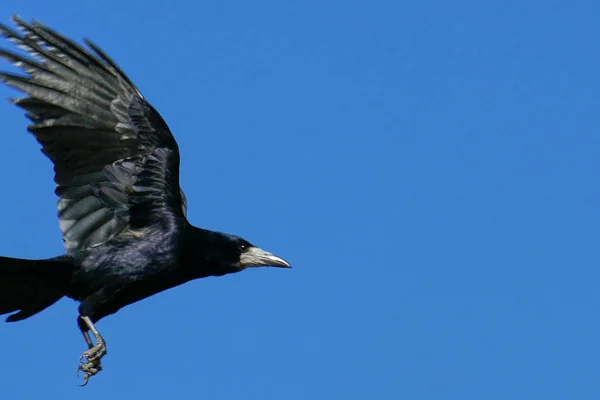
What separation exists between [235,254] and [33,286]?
Answer: 2134 millimetres

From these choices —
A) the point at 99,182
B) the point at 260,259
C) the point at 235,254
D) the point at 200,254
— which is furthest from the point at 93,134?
the point at 260,259

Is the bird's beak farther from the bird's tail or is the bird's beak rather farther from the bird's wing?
the bird's tail

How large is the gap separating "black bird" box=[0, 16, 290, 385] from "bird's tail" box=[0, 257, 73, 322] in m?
0.01

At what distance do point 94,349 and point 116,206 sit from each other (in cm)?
157

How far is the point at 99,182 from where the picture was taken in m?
16.8

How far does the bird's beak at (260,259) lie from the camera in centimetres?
1733

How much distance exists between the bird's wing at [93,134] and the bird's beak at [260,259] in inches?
37.0

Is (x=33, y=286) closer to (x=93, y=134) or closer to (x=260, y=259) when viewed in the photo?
(x=93, y=134)

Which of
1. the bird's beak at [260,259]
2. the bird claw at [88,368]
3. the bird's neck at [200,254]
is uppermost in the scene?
the bird's beak at [260,259]

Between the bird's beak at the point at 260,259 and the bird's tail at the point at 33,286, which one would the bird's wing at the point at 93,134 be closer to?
the bird's tail at the point at 33,286

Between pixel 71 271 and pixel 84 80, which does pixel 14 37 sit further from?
pixel 71 271

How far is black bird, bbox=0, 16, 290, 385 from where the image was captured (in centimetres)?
1652

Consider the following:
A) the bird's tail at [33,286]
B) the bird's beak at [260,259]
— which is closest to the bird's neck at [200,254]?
the bird's beak at [260,259]

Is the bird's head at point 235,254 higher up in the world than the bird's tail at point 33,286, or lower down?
higher up
